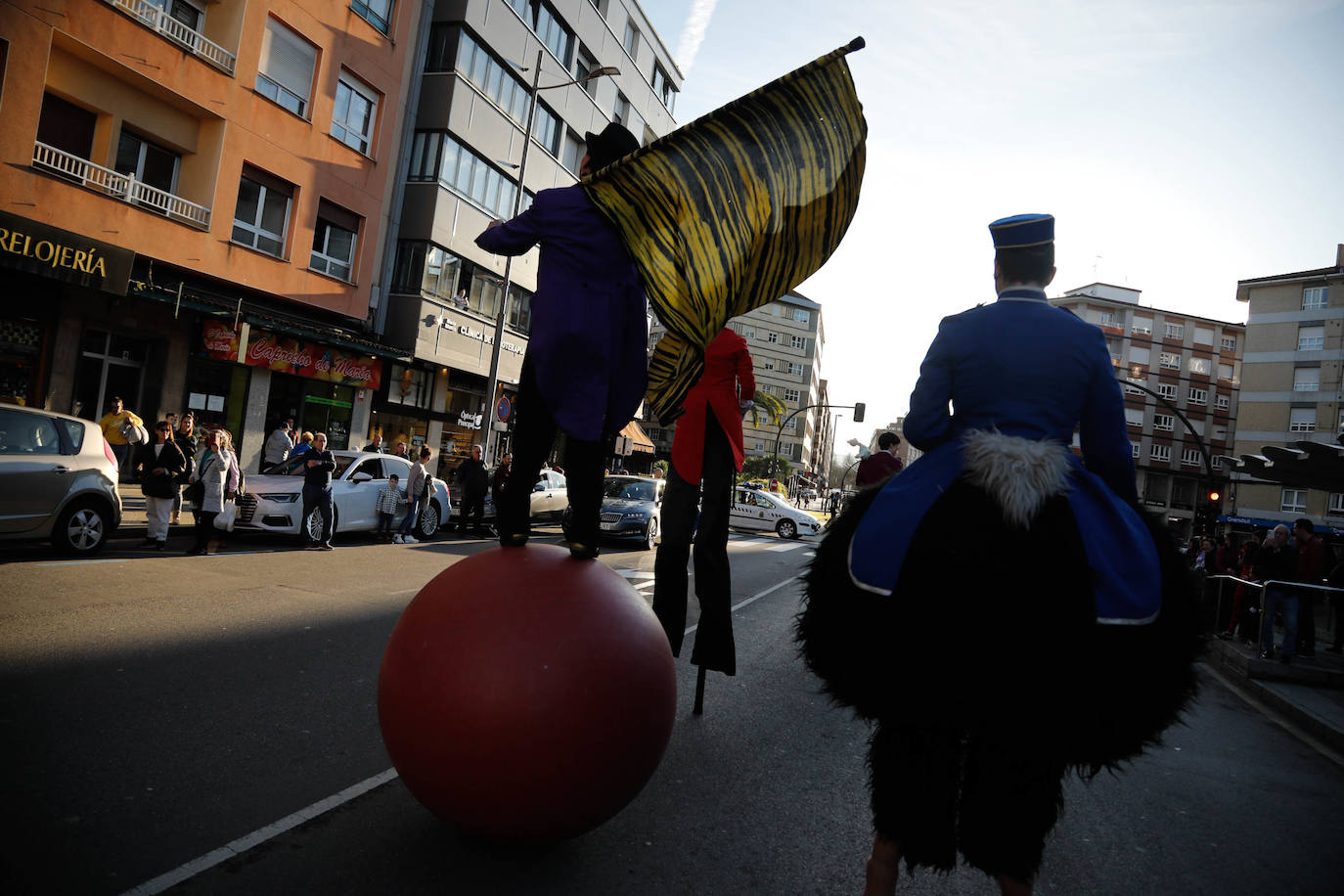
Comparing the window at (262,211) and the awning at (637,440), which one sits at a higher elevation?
the window at (262,211)

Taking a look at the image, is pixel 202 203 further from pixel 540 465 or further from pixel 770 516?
pixel 770 516

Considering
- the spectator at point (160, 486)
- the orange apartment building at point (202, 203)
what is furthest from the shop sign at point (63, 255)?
the spectator at point (160, 486)

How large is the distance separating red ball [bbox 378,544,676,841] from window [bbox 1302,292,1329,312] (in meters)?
65.1

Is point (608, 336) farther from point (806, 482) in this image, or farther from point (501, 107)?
point (806, 482)

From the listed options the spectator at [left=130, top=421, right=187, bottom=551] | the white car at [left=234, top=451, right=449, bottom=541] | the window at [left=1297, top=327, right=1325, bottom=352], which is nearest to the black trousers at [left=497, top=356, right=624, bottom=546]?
the spectator at [left=130, top=421, right=187, bottom=551]

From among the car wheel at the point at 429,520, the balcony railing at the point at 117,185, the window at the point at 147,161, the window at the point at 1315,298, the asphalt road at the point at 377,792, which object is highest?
the window at the point at 1315,298

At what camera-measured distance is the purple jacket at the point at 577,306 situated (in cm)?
317

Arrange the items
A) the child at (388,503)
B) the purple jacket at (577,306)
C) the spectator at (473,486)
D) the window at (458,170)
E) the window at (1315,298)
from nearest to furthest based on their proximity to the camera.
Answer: the purple jacket at (577,306), the child at (388,503), the spectator at (473,486), the window at (458,170), the window at (1315,298)

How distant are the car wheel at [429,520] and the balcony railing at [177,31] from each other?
1030 cm

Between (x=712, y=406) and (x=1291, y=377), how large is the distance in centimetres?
6188

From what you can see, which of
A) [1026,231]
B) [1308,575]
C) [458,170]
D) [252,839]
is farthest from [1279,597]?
[458,170]

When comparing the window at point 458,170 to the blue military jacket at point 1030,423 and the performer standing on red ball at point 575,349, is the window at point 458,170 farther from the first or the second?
the blue military jacket at point 1030,423

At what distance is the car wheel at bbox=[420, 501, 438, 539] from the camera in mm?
15422

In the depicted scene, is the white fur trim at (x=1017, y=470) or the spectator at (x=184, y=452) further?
the spectator at (x=184, y=452)
